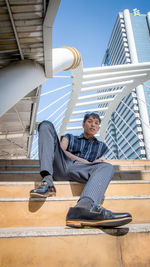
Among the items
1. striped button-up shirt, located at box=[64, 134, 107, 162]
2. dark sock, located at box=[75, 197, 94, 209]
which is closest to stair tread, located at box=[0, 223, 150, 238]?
dark sock, located at box=[75, 197, 94, 209]

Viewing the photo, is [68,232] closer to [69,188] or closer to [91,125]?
[69,188]

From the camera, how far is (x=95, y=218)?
1023 millimetres

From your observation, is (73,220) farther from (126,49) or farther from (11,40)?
(126,49)

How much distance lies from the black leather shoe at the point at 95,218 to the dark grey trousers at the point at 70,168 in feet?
0.43

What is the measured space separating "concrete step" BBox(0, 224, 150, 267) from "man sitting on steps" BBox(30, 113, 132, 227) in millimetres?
86

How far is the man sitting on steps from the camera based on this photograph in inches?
40.7

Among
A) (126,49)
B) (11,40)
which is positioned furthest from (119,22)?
(11,40)

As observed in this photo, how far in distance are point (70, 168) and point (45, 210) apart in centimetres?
48

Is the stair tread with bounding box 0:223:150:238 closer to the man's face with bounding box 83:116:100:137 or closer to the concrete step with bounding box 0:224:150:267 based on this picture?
the concrete step with bounding box 0:224:150:267

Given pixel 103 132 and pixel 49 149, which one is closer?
pixel 49 149

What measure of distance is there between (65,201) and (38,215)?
20cm

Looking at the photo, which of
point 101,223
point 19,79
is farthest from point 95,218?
point 19,79

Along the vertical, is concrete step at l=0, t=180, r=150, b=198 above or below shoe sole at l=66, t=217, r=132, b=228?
above

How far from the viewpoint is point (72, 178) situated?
166cm
